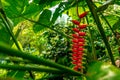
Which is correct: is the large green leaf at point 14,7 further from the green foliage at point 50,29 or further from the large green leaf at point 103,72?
the large green leaf at point 103,72

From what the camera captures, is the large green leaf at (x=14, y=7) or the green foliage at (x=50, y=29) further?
the large green leaf at (x=14, y=7)

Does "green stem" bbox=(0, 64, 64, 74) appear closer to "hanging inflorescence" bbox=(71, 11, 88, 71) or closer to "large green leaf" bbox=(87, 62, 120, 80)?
"large green leaf" bbox=(87, 62, 120, 80)

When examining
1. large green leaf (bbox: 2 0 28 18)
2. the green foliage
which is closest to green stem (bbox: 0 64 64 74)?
the green foliage

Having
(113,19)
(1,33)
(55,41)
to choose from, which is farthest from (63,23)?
(1,33)

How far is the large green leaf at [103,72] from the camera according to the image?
0.37 m

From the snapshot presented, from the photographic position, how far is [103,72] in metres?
0.39

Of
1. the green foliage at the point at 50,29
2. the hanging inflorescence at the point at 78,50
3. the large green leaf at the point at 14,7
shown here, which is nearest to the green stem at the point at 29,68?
the green foliage at the point at 50,29

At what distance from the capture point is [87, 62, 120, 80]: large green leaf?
370 millimetres

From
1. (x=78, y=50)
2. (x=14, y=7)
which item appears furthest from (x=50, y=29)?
(x=78, y=50)

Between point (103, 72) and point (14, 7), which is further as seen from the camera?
point (14, 7)

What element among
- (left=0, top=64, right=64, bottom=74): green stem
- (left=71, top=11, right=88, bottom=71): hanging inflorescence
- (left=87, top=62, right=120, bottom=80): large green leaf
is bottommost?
(left=71, top=11, right=88, bottom=71): hanging inflorescence

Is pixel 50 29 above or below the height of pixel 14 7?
below

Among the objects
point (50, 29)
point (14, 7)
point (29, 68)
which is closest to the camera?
point (29, 68)

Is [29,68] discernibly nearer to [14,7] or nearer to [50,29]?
[50,29]
